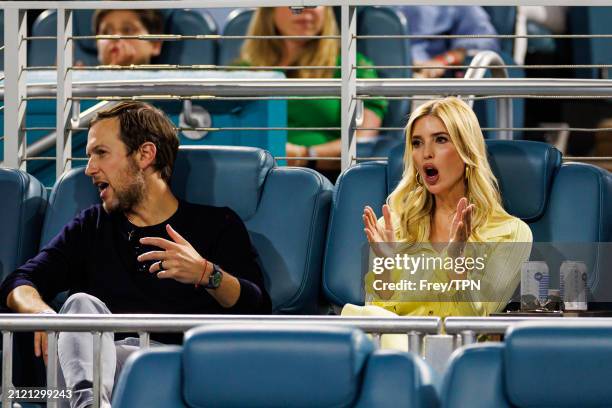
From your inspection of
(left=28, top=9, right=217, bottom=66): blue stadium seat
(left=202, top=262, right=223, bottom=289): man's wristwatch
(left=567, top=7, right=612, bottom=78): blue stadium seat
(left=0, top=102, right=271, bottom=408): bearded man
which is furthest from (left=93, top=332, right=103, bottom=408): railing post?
(left=567, top=7, right=612, bottom=78): blue stadium seat

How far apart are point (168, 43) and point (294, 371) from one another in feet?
15.6

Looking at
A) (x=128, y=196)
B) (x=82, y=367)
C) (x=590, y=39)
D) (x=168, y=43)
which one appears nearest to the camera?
(x=82, y=367)

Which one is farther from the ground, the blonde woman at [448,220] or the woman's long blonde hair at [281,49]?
the woman's long blonde hair at [281,49]

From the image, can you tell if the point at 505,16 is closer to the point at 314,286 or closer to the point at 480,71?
the point at 480,71

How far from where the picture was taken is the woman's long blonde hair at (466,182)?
3.94 m

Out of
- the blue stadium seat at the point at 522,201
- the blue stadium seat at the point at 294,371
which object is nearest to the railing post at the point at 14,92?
the blue stadium seat at the point at 522,201

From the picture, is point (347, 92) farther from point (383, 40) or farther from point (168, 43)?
point (168, 43)

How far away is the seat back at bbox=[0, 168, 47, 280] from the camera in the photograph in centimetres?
423

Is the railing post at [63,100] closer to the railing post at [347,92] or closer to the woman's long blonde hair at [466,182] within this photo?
the railing post at [347,92]

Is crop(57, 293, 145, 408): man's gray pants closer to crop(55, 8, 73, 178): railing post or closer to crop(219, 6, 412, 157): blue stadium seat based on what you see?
crop(55, 8, 73, 178): railing post

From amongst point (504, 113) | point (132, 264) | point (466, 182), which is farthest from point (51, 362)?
point (504, 113)

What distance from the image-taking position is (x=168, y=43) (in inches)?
268

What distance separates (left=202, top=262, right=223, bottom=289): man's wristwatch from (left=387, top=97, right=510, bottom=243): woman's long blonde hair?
522mm

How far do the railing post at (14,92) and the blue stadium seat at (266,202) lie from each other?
448 millimetres
